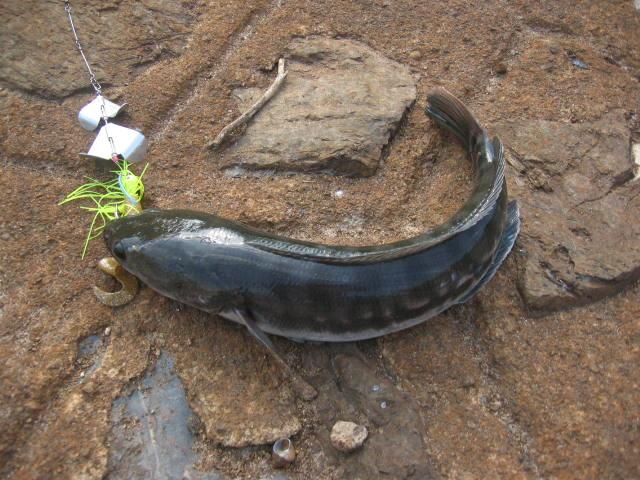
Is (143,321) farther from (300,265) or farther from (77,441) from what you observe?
(300,265)

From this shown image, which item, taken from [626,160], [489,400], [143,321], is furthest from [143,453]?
[626,160]

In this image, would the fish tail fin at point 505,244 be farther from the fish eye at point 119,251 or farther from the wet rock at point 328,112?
the fish eye at point 119,251

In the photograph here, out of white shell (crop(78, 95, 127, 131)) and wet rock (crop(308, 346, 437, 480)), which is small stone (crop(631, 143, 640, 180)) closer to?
wet rock (crop(308, 346, 437, 480))

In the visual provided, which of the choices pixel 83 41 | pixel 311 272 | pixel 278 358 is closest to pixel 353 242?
pixel 311 272

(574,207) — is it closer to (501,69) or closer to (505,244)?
(505,244)

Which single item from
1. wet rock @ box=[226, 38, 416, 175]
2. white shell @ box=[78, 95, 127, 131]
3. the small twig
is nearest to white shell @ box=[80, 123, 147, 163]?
white shell @ box=[78, 95, 127, 131]
